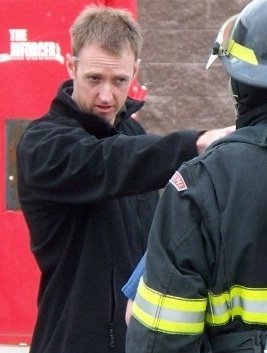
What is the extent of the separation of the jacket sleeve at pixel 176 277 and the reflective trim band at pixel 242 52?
277 mm

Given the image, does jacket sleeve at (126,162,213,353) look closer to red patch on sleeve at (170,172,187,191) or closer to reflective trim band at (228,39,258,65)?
red patch on sleeve at (170,172,187,191)

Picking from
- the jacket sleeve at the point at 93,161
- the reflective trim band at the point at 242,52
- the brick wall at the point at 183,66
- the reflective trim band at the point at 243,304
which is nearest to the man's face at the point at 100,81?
the jacket sleeve at the point at 93,161

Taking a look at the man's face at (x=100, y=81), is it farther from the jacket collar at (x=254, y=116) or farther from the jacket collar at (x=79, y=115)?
the jacket collar at (x=254, y=116)

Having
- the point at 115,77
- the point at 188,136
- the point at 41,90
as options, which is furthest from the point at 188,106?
the point at 188,136

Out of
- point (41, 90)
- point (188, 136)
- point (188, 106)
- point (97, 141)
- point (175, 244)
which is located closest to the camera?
point (175, 244)

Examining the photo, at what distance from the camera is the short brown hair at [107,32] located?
3.55 metres

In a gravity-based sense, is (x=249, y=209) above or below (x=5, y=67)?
above

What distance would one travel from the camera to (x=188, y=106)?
21.6 feet

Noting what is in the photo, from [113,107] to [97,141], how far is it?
0.82 feet

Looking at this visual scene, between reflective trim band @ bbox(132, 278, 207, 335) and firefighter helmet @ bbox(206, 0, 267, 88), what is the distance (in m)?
0.48

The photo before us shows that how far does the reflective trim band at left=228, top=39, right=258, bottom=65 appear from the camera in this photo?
7.88 feet

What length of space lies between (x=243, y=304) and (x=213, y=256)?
0.40 feet

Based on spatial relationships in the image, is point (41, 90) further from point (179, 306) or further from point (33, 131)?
point (179, 306)

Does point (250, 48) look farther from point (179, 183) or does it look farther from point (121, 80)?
point (121, 80)
